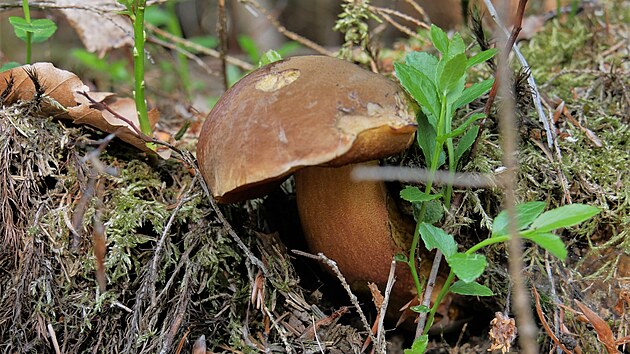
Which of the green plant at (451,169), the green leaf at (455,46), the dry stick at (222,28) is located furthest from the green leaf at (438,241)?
the dry stick at (222,28)

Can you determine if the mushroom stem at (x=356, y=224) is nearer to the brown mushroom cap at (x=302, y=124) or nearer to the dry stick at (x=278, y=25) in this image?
the brown mushroom cap at (x=302, y=124)

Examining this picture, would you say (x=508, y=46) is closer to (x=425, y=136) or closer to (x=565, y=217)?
(x=425, y=136)

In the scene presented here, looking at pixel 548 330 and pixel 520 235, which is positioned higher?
pixel 520 235

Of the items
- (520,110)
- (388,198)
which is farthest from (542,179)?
(388,198)

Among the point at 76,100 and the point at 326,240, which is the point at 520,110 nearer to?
the point at 326,240

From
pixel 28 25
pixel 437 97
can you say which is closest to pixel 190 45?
pixel 28 25

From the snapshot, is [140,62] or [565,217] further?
[140,62]

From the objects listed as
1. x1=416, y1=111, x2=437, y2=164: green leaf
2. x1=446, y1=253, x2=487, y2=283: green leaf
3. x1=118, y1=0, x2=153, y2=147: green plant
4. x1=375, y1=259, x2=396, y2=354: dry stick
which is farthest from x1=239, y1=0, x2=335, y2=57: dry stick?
x1=446, y1=253, x2=487, y2=283: green leaf
